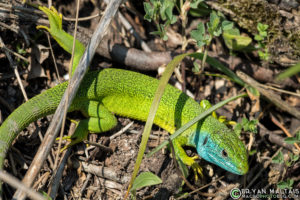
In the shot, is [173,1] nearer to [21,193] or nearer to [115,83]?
[115,83]

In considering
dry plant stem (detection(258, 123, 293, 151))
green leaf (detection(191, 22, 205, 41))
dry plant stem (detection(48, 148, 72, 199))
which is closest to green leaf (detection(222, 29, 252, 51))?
green leaf (detection(191, 22, 205, 41))

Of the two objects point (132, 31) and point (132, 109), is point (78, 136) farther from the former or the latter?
point (132, 31)

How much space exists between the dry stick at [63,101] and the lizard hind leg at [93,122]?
1.99 ft

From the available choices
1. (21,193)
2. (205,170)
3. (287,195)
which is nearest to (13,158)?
(21,193)

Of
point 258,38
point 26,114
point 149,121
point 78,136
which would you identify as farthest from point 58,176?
point 258,38

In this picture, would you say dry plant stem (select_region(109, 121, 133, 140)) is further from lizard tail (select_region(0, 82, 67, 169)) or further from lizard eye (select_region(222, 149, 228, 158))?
lizard eye (select_region(222, 149, 228, 158))

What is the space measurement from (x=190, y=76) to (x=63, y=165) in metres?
2.22

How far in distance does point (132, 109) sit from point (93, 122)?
1.92ft

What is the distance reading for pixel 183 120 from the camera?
3996 mm

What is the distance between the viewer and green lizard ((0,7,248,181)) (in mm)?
3529

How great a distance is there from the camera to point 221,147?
3574mm

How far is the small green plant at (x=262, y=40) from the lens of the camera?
4.12 meters

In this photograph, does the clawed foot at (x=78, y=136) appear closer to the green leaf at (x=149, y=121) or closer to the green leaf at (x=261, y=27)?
the green leaf at (x=149, y=121)

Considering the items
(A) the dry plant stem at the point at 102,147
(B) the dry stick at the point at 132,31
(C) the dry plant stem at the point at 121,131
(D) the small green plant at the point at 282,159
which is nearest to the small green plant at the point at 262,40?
(D) the small green plant at the point at 282,159
